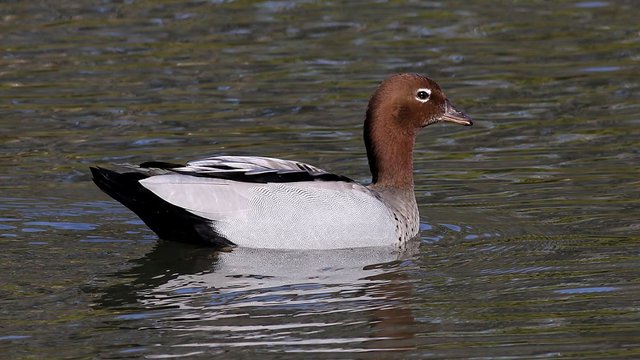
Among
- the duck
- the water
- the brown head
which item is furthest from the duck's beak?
the duck

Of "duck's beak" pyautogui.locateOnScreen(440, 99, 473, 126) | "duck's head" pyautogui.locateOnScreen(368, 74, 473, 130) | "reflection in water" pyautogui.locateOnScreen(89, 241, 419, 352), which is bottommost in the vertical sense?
"reflection in water" pyautogui.locateOnScreen(89, 241, 419, 352)

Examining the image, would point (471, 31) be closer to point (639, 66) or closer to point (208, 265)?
point (639, 66)

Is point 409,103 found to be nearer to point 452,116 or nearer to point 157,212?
point 452,116

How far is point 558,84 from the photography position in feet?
49.8

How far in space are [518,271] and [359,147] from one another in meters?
3.84

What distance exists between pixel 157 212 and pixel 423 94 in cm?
238

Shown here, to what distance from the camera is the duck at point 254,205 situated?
34.0 ft

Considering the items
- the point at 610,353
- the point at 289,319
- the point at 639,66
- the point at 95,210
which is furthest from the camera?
the point at 639,66

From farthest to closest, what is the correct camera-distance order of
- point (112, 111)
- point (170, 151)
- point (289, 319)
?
point (112, 111)
point (170, 151)
point (289, 319)

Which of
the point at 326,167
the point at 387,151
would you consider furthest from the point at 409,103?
the point at 326,167

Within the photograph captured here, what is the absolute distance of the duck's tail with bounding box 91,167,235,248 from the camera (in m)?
10.3

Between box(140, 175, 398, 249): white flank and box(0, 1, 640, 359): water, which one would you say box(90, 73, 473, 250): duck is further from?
box(0, 1, 640, 359): water

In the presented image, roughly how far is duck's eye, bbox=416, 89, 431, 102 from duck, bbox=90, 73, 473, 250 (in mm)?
978

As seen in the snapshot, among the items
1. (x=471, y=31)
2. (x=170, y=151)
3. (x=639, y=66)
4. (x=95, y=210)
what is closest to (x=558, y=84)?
(x=639, y=66)
